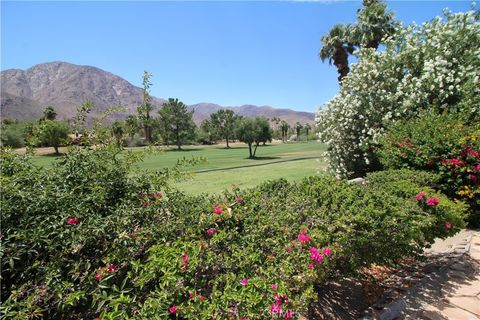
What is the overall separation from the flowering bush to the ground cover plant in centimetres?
328

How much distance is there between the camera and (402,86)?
9195 mm

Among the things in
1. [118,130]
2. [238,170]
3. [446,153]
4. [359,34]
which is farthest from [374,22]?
[118,130]

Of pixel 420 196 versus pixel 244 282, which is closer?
pixel 244 282

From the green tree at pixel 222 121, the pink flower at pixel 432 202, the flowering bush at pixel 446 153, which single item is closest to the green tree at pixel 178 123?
the green tree at pixel 222 121

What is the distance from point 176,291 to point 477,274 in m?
4.65

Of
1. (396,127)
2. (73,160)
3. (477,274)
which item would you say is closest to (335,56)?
(396,127)

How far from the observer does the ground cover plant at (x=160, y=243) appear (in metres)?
1.98

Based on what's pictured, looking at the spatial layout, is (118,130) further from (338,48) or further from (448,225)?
(338,48)

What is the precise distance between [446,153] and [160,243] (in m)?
6.60

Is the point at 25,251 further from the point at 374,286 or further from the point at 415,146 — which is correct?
the point at 415,146

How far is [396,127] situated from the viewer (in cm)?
828

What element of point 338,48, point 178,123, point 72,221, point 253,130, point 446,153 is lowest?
point 72,221

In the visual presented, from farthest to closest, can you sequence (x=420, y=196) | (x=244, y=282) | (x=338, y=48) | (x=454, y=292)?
(x=338, y=48)
(x=420, y=196)
(x=454, y=292)
(x=244, y=282)

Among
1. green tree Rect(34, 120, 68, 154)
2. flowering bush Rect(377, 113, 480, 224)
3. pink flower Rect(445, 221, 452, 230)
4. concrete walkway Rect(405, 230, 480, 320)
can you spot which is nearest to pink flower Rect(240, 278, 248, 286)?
concrete walkway Rect(405, 230, 480, 320)
